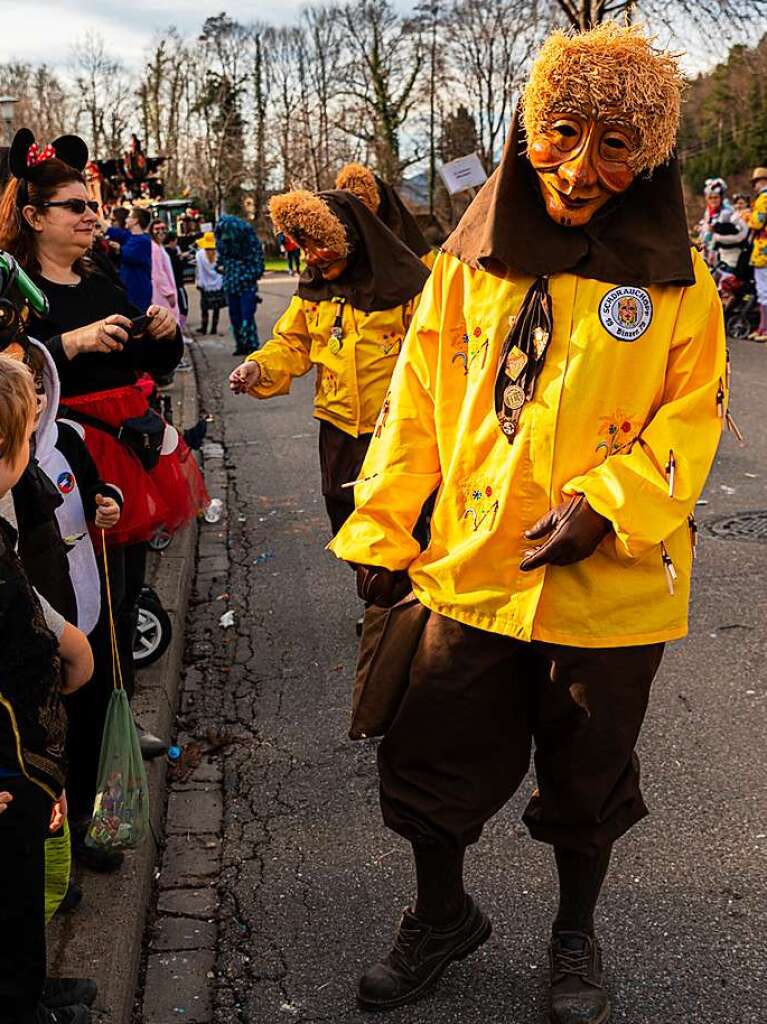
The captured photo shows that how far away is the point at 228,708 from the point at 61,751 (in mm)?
2499

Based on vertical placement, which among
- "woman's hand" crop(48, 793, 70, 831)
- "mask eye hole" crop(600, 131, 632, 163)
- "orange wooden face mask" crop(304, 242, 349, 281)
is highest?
"mask eye hole" crop(600, 131, 632, 163)

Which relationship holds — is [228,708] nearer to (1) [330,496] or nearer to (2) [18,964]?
(1) [330,496]

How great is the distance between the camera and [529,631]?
2682 millimetres

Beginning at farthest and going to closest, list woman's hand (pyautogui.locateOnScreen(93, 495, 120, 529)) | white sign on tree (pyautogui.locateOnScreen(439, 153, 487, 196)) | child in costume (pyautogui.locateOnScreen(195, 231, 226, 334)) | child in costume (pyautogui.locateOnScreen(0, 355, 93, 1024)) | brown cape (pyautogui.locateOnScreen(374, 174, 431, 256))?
1. child in costume (pyautogui.locateOnScreen(195, 231, 226, 334))
2. white sign on tree (pyautogui.locateOnScreen(439, 153, 487, 196))
3. brown cape (pyautogui.locateOnScreen(374, 174, 431, 256))
4. woman's hand (pyautogui.locateOnScreen(93, 495, 120, 529))
5. child in costume (pyautogui.locateOnScreen(0, 355, 93, 1024))

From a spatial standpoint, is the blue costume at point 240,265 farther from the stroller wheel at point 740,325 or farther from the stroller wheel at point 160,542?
the stroller wheel at point 160,542

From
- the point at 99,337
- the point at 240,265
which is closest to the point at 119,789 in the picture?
the point at 99,337

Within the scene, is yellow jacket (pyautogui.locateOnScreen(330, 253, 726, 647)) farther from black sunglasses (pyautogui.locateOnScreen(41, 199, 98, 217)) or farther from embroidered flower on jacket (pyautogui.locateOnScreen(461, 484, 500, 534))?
black sunglasses (pyautogui.locateOnScreen(41, 199, 98, 217))

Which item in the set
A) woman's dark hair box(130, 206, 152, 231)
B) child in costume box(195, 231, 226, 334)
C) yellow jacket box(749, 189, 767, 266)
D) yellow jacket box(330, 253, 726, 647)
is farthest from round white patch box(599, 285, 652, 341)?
child in costume box(195, 231, 226, 334)

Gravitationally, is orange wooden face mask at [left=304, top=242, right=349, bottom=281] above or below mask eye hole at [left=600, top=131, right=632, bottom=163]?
below

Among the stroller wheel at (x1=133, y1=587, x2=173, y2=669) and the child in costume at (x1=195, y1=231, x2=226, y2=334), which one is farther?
the child in costume at (x1=195, y1=231, x2=226, y2=334)

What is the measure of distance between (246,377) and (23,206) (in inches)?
54.5

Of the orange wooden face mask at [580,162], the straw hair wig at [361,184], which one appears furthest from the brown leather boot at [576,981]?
the straw hair wig at [361,184]

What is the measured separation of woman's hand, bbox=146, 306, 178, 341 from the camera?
12.2ft

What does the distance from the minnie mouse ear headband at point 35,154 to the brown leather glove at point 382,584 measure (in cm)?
178
